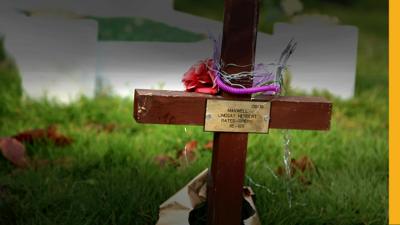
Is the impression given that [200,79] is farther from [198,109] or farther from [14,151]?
[14,151]

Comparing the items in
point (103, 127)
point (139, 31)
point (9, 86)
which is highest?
point (139, 31)

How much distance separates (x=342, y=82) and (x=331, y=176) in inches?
57.0

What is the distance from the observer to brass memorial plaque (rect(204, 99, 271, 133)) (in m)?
2.46

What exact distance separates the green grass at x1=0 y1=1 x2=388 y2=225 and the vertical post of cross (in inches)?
12.9

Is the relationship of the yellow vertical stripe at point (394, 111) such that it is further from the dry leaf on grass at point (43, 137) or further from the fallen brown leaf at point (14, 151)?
the dry leaf on grass at point (43, 137)

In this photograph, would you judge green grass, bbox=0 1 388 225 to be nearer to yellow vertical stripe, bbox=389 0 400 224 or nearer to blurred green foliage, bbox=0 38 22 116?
blurred green foliage, bbox=0 38 22 116

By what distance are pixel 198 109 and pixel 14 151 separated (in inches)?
54.1

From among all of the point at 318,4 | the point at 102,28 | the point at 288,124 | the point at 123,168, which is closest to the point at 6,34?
the point at 102,28

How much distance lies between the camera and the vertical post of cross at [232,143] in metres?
2.43

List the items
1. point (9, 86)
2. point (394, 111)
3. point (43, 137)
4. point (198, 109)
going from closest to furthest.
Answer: point (394, 111) → point (198, 109) → point (43, 137) → point (9, 86)

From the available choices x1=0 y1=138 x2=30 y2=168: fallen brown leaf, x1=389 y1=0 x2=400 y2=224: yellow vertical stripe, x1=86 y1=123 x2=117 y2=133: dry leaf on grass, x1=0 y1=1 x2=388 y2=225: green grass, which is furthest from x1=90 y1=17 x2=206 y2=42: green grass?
x1=389 y1=0 x2=400 y2=224: yellow vertical stripe

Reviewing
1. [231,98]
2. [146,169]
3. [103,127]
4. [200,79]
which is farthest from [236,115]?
[103,127]

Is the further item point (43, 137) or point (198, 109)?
point (43, 137)

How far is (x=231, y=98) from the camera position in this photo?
2.47m
